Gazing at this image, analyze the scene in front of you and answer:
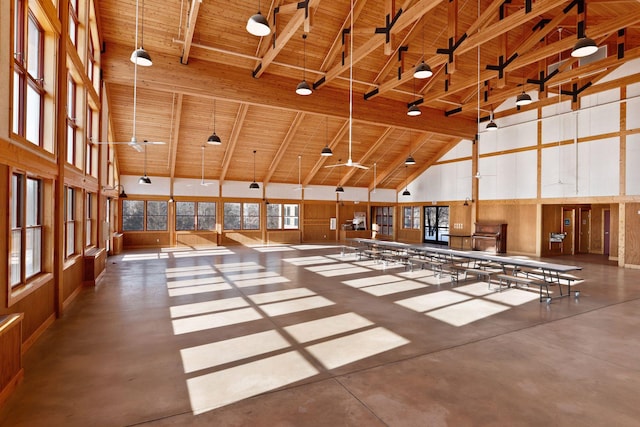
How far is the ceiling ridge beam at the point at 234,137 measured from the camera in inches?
463

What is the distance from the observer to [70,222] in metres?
6.70

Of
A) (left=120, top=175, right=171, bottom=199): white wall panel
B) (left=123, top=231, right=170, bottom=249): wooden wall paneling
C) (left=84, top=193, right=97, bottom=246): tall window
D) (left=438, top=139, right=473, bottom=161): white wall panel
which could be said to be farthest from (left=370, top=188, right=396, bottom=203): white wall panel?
(left=84, top=193, right=97, bottom=246): tall window

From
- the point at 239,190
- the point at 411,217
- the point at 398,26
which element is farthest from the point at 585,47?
the point at 411,217

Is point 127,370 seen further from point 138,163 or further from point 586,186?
point 586,186

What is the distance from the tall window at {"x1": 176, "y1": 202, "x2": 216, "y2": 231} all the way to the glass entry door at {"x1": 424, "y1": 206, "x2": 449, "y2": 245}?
11362mm

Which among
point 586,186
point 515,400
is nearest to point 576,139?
point 586,186

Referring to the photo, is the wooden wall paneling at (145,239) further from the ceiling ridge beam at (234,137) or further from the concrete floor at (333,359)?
the concrete floor at (333,359)

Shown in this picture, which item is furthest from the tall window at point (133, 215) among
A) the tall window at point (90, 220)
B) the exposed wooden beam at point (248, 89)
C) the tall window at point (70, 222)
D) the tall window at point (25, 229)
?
the tall window at point (25, 229)

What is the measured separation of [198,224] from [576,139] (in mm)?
15710

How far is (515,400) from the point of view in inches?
118

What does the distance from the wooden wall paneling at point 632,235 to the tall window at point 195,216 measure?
1586 cm

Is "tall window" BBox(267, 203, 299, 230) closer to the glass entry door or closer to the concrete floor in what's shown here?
the glass entry door

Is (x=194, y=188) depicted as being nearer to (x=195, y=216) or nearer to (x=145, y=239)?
(x=195, y=216)

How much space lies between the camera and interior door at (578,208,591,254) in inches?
563
